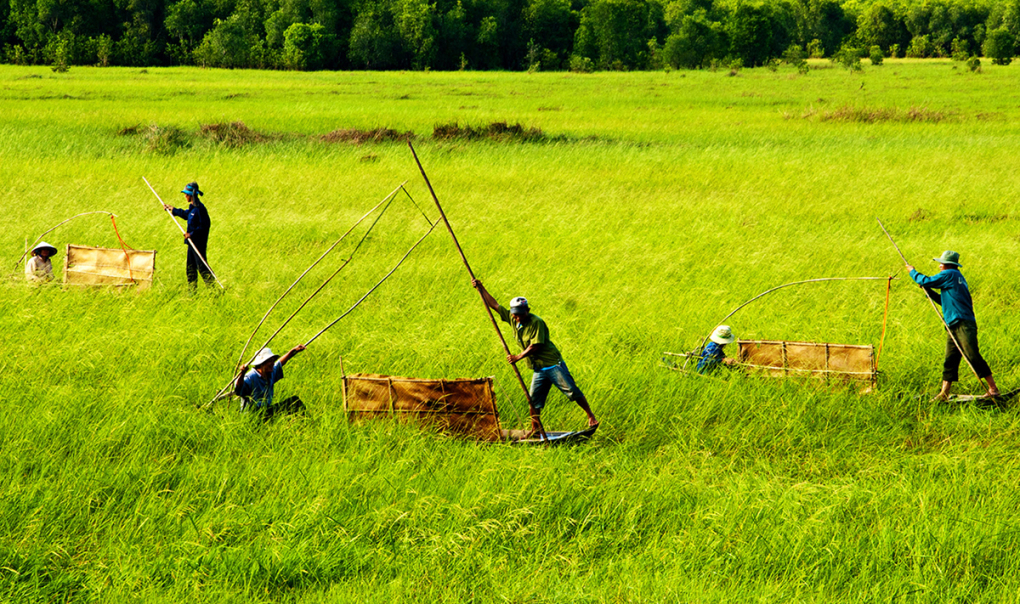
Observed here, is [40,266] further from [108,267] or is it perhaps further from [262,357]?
[262,357]

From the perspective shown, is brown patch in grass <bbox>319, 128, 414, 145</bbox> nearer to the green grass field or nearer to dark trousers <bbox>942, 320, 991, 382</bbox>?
the green grass field

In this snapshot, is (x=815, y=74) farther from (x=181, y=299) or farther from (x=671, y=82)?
(x=181, y=299)

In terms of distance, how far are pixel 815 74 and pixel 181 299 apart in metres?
57.7

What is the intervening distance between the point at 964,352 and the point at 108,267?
10.1m

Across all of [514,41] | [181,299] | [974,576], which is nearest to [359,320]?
[181,299]

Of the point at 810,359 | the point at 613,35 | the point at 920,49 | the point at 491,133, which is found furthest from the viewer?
the point at 920,49

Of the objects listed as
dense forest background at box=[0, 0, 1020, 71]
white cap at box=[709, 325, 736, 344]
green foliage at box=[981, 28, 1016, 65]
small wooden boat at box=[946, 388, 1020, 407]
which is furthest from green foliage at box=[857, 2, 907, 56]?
white cap at box=[709, 325, 736, 344]

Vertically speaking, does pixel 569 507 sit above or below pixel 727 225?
below

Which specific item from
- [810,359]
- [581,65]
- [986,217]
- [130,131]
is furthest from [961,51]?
[810,359]

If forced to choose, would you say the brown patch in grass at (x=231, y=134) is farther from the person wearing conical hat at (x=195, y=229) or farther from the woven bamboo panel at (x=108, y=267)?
the person wearing conical hat at (x=195, y=229)

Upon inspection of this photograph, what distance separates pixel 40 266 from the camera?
11055 millimetres

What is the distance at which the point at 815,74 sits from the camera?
59.9 m

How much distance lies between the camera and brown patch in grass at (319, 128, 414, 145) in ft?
82.9

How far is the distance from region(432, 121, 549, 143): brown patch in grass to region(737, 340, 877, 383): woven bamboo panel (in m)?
17.7
